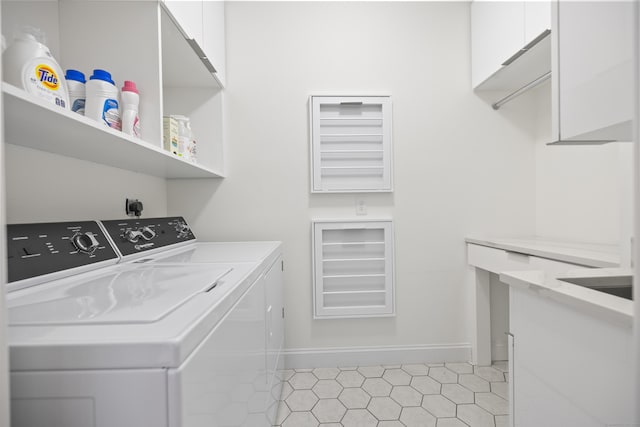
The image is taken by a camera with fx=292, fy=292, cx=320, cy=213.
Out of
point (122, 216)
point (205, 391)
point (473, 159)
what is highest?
point (473, 159)

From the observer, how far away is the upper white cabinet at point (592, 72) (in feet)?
2.52

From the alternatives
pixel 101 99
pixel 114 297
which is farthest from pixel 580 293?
pixel 101 99

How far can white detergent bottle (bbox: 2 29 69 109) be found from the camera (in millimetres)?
714

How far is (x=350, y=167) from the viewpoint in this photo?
2135mm

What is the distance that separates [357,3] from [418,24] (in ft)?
1.56

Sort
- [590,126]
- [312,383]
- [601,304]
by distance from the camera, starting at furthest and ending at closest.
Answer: [312,383], [590,126], [601,304]

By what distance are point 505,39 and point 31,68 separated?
224 centimetres

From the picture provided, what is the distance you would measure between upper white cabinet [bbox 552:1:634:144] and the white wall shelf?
137 cm

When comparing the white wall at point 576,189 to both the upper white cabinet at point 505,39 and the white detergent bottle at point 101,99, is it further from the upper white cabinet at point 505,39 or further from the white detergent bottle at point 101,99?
the white detergent bottle at point 101,99

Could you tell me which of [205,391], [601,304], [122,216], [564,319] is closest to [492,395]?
[564,319]

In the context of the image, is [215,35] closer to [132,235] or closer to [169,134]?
[169,134]

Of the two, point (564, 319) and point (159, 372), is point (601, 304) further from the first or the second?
point (159, 372)

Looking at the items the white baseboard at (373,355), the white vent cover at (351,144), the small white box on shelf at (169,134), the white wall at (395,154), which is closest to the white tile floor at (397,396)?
the white baseboard at (373,355)

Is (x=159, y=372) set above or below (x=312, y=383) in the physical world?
above
